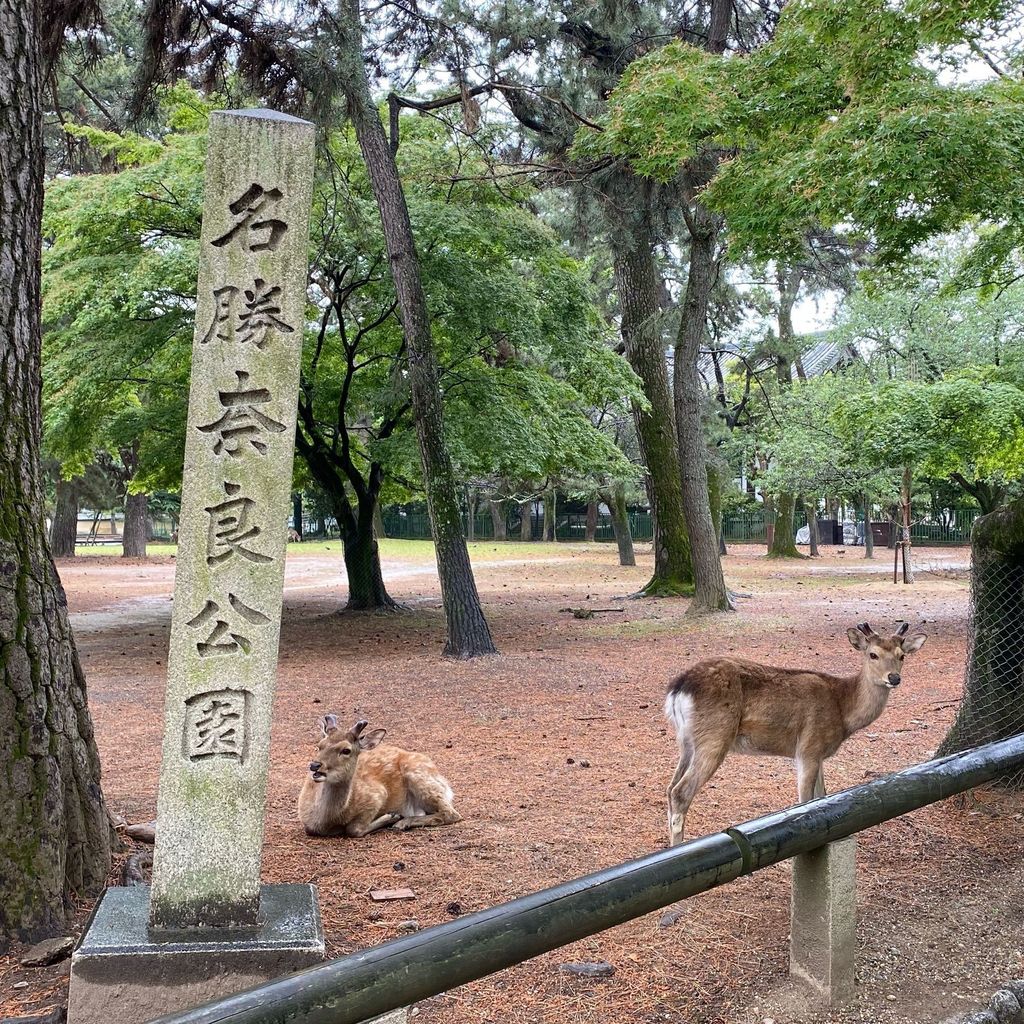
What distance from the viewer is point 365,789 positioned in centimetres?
607

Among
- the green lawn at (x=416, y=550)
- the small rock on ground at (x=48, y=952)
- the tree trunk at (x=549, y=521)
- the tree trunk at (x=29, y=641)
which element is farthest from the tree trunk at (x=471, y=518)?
the small rock on ground at (x=48, y=952)

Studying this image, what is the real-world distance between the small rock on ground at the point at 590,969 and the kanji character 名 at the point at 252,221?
2.98 meters

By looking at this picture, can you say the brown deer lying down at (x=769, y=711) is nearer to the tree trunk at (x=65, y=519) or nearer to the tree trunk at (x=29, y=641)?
the tree trunk at (x=29, y=641)

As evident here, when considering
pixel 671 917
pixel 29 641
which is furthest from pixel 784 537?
pixel 29 641

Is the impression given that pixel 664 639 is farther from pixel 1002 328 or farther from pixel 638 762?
pixel 1002 328

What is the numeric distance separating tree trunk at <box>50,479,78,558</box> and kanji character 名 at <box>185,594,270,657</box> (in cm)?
4000

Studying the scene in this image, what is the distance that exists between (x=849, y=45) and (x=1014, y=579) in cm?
654

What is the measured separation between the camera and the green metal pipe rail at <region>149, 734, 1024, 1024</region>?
7.76ft

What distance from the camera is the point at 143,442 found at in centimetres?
1859

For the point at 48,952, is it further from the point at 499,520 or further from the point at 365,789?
the point at 499,520

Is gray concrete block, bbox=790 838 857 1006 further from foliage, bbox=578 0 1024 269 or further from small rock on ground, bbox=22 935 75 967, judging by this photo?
foliage, bbox=578 0 1024 269

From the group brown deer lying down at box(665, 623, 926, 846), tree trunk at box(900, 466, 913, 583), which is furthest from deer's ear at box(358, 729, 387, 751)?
tree trunk at box(900, 466, 913, 583)

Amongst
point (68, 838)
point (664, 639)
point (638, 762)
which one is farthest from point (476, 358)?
point (68, 838)

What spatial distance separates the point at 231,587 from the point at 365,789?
278cm
